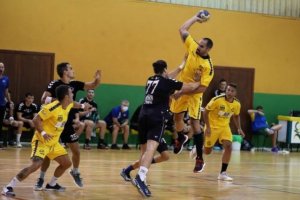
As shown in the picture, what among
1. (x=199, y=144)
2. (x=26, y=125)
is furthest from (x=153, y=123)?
(x=26, y=125)

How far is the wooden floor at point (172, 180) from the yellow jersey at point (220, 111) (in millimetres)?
1104

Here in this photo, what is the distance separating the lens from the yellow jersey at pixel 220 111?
1266 centimetres

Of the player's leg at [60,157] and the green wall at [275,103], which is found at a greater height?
the green wall at [275,103]

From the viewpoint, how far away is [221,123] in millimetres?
12625

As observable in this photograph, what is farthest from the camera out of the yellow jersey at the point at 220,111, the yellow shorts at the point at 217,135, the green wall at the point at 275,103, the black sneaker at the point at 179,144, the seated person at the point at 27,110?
the green wall at the point at 275,103

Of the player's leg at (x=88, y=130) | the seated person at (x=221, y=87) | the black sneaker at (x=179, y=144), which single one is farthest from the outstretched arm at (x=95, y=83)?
the seated person at (x=221, y=87)

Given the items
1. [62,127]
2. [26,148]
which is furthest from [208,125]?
[26,148]

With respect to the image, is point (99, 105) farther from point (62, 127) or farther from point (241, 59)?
point (62, 127)

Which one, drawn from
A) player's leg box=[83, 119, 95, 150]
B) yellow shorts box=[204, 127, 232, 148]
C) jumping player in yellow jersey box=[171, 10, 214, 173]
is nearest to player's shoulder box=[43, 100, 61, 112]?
jumping player in yellow jersey box=[171, 10, 214, 173]

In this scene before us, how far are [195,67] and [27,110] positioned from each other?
9.32 m

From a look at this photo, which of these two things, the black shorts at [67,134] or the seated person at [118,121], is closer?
the black shorts at [67,134]

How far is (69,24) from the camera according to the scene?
814 inches

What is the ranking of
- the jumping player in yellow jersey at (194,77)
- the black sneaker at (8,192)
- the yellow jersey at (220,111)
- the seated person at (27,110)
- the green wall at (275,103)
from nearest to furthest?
the black sneaker at (8,192), the jumping player in yellow jersey at (194,77), the yellow jersey at (220,111), the seated person at (27,110), the green wall at (275,103)

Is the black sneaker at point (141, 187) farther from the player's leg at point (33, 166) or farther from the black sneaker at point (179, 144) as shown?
the black sneaker at point (179, 144)
